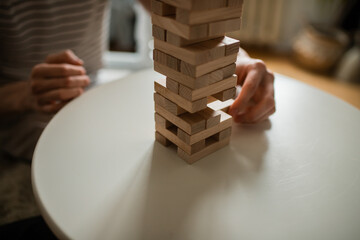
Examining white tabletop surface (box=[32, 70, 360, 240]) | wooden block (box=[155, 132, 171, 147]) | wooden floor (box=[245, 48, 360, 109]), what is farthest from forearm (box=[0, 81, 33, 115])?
wooden floor (box=[245, 48, 360, 109])

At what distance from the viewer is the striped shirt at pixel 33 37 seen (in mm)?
1334

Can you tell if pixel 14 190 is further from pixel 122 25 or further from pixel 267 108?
pixel 122 25

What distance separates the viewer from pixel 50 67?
1.10 meters

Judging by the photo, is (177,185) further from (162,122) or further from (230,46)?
(230,46)

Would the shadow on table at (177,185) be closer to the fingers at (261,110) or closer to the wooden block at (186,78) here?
the fingers at (261,110)

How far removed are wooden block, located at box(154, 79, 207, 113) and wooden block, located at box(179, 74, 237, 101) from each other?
11 mm

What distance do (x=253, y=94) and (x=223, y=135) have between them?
0.64 ft

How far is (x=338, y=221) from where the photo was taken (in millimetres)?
711

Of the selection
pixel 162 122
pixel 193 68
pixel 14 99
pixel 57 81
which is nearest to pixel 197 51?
pixel 193 68

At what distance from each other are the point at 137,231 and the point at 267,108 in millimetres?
563

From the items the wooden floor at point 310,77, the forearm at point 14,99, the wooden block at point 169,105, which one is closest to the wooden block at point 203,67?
the wooden block at point 169,105

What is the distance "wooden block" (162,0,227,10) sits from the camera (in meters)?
0.68

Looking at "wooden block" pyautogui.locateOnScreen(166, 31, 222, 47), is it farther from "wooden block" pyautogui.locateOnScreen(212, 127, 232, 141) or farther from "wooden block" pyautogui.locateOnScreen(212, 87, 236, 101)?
"wooden block" pyautogui.locateOnScreen(212, 127, 232, 141)

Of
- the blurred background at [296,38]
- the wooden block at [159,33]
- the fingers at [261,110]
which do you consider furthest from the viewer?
the blurred background at [296,38]
